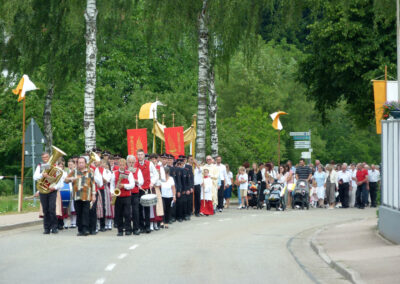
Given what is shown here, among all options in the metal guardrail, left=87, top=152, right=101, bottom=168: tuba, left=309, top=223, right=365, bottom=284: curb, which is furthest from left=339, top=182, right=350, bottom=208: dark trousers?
left=309, top=223, right=365, bottom=284: curb

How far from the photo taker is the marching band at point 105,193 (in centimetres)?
2111

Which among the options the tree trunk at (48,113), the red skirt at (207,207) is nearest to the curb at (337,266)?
the red skirt at (207,207)

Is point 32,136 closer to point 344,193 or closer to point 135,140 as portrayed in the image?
point 135,140

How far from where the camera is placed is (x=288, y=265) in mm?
15133

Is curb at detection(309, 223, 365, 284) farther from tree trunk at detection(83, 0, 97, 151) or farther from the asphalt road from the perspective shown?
tree trunk at detection(83, 0, 97, 151)

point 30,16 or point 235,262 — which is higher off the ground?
point 30,16

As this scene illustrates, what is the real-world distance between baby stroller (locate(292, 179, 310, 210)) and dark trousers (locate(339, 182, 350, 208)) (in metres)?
1.86

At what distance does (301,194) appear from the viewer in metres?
34.9

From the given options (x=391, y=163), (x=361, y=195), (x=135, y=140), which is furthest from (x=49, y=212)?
(x=361, y=195)

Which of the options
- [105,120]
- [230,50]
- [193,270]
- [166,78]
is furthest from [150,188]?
[166,78]

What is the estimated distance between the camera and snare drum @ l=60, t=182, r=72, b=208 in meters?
22.8

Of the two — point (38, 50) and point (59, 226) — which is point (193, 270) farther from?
point (38, 50)

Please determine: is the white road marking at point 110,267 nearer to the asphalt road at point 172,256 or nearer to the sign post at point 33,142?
the asphalt road at point 172,256

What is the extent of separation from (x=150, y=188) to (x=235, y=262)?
7.20 meters
